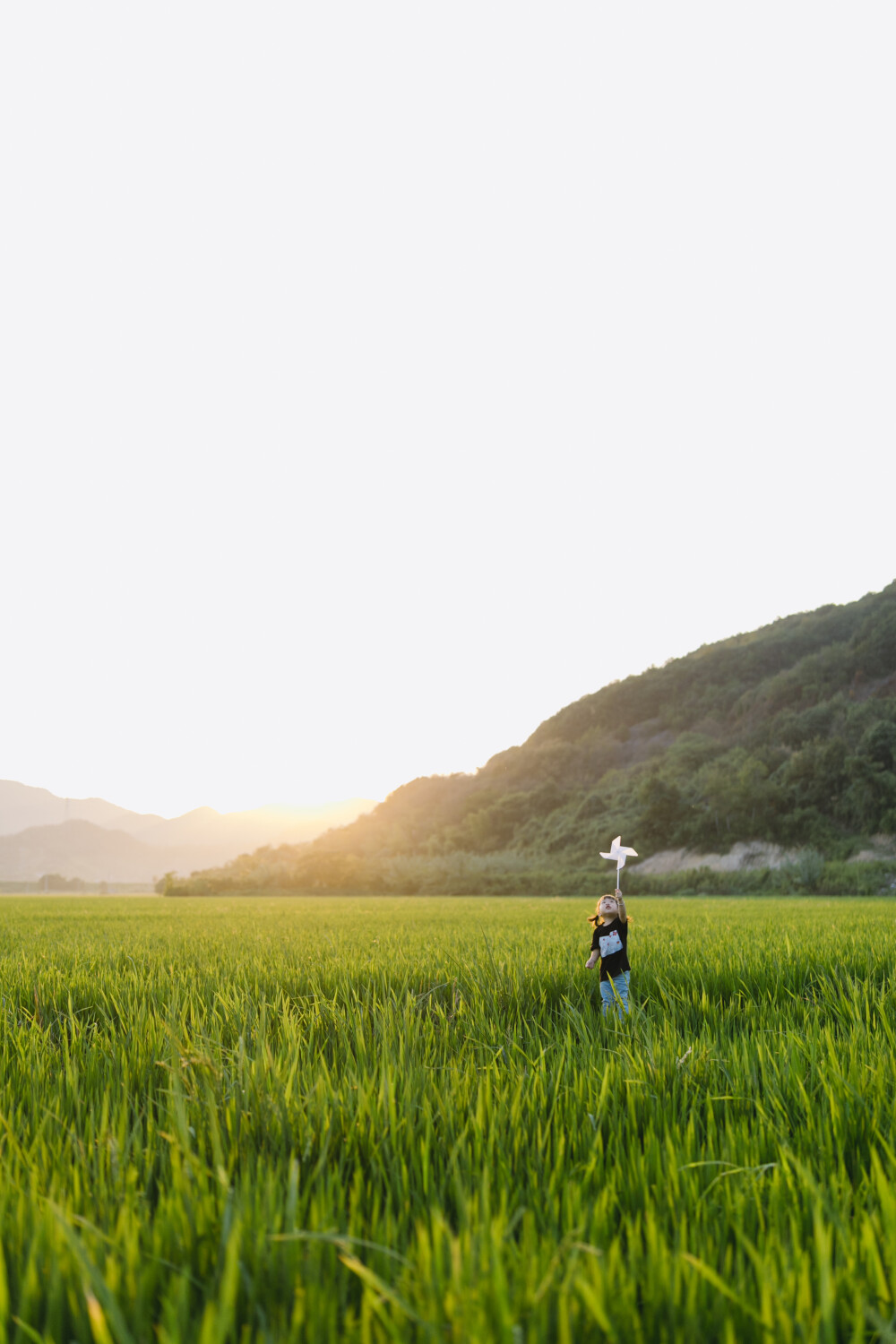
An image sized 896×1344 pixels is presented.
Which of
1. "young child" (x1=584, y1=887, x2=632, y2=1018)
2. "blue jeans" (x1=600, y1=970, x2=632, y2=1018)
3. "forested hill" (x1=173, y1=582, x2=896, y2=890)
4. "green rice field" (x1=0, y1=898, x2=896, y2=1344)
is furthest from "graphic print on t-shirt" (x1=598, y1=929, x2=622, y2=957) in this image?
"forested hill" (x1=173, y1=582, x2=896, y2=890)

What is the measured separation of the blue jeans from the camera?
4.12m

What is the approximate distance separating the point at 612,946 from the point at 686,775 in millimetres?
50727

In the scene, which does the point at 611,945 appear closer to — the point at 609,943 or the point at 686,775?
the point at 609,943

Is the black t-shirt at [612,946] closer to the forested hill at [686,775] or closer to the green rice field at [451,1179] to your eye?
the green rice field at [451,1179]

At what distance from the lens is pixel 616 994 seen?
13.7ft

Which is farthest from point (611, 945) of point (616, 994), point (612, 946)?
point (616, 994)

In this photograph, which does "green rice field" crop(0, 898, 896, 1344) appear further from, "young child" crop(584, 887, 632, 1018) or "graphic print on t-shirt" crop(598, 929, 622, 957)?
"graphic print on t-shirt" crop(598, 929, 622, 957)

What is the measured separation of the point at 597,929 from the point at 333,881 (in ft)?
144

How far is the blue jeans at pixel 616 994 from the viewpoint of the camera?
4.12m

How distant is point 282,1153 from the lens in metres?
1.82

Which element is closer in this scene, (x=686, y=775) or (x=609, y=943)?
(x=609, y=943)

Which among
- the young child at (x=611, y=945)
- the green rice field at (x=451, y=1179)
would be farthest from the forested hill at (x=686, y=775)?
the green rice field at (x=451, y=1179)

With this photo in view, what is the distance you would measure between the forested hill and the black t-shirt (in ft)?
126

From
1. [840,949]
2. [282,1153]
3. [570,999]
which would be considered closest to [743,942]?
[840,949]
